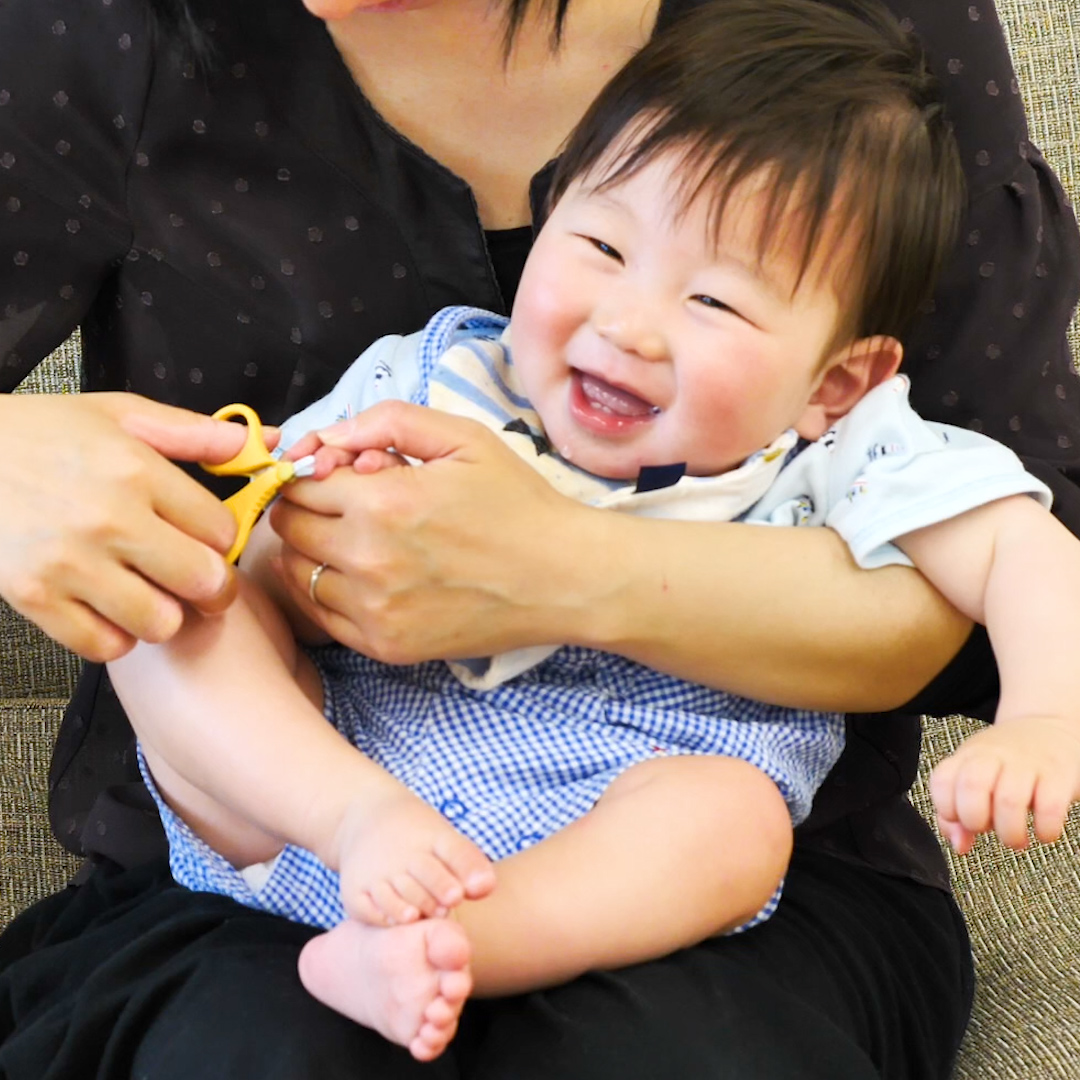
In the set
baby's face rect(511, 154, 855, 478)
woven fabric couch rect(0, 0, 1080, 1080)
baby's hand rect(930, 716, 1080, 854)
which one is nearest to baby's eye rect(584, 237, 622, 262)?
baby's face rect(511, 154, 855, 478)

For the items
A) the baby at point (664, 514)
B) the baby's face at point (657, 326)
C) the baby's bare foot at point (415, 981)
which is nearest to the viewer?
the baby's bare foot at point (415, 981)

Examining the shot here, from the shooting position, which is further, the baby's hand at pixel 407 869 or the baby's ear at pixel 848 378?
the baby's ear at pixel 848 378

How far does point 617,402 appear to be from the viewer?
40.3 inches

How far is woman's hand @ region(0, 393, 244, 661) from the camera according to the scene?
85 cm

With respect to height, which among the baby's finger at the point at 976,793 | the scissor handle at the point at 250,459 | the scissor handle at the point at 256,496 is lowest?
the baby's finger at the point at 976,793

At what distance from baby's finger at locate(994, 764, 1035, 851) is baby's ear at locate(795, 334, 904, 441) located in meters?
0.36

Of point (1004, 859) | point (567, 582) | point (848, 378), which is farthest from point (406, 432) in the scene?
point (1004, 859)

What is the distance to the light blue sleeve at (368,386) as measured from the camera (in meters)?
1.09

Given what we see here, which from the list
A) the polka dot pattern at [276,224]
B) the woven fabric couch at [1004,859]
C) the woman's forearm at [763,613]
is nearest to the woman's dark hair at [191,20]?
the polka dot pattern at [276,224]

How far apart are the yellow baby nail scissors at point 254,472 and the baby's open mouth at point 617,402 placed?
21 centimetres

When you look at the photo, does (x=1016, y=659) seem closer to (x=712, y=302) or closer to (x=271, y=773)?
(x=712, y=302)

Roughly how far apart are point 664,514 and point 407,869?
0.37m

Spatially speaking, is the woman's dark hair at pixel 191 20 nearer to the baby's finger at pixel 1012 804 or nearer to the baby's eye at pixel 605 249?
the baby's eye at pixel 605 249

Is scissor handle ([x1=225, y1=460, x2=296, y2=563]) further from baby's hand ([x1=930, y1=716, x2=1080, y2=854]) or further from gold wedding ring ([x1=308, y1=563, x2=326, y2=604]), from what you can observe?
baby's hand ([x1=930, y1=716, x2=1080, y2=854])
